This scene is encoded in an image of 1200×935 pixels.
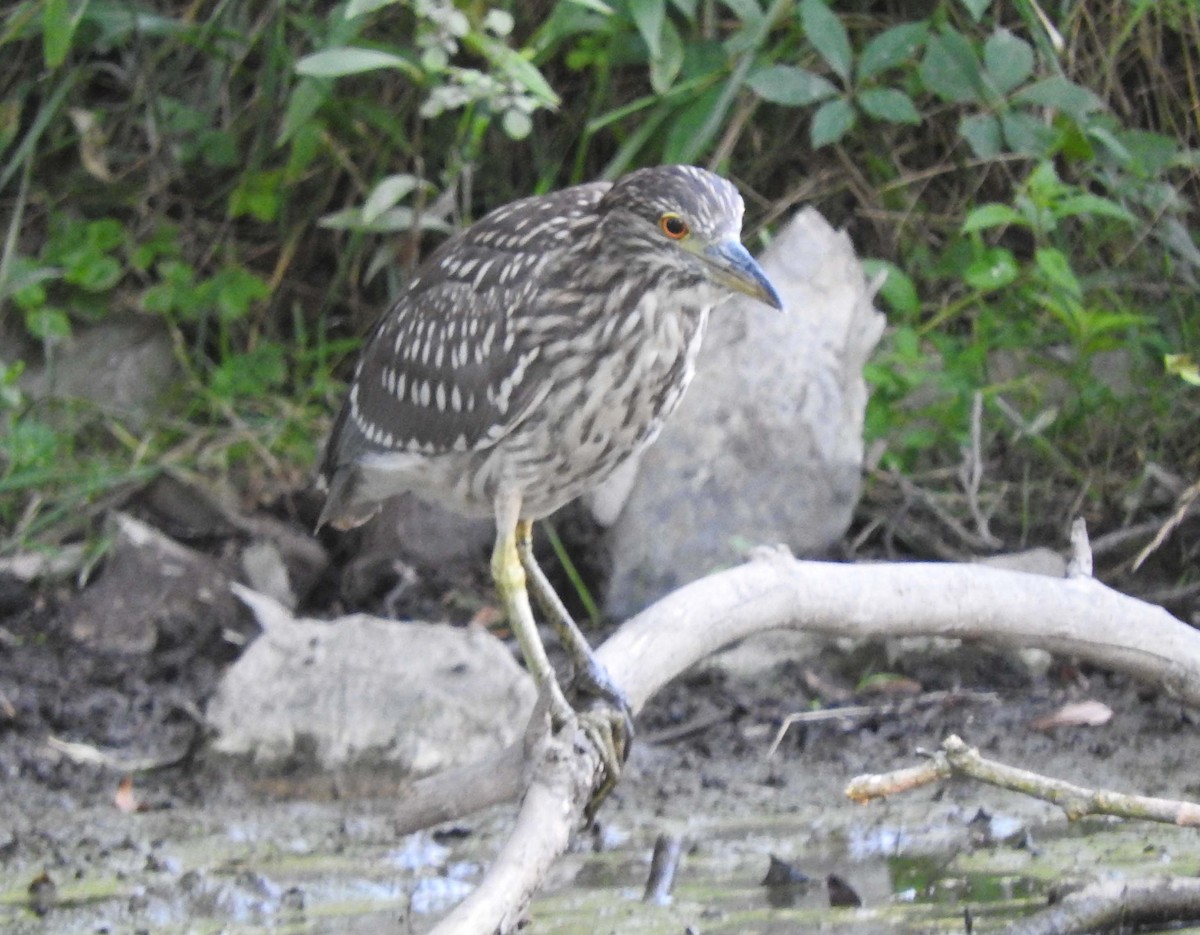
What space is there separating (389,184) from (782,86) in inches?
47.8

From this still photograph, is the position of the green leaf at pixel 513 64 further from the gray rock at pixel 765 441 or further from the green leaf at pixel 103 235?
the green leaf at pixel 103 235

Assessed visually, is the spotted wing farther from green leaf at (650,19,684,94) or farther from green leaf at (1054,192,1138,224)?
green leaf at (1054,192,1138,224)

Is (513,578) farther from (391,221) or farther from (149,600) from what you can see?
(391,221)

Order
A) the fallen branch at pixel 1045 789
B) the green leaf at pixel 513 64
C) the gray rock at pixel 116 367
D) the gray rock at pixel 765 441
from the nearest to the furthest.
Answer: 1. the fallen branch at pixel 1045 789
2. the green leaf at pixel 513 64
3. the gray rock at pixel 765 441
4. the gray rock at pixel 116 367

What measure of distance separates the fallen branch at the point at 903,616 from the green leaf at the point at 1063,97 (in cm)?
244

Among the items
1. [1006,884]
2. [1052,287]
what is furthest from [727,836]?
[1052,287]

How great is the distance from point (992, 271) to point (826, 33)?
87cm

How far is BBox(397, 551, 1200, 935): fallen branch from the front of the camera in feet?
10.8

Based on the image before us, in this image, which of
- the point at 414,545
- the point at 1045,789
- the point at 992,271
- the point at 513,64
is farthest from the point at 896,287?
the point at 1045,789

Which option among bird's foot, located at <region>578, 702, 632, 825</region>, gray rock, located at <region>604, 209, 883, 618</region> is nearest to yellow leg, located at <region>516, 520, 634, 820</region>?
bird's foot, located at <region>578, 702, 632, 825</region>

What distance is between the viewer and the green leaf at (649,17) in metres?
5.57

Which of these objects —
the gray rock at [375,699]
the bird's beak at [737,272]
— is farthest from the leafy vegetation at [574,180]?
the bird's beak at [737,272]

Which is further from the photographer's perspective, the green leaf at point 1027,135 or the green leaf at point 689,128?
the green leaf at point 689,128

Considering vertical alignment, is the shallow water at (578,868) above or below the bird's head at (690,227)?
below
